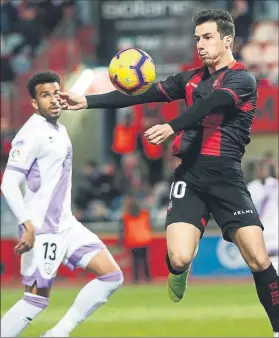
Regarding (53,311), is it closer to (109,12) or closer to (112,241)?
(112,241)

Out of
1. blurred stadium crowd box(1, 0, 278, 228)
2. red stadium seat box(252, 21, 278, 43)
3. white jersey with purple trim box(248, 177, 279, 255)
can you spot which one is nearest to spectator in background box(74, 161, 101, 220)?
blurred stadium crowd box(1, 0, 278, 228)

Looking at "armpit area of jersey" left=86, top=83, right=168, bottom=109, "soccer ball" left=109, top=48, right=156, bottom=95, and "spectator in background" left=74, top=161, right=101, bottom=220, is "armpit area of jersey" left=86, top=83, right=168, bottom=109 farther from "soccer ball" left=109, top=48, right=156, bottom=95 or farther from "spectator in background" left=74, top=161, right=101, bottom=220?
"spectator in background" left=74, top=161, right=101, bottom=220

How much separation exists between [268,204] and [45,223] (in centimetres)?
438

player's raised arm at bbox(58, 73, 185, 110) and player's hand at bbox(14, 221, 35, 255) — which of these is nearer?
player's raised arm at bbox(58, 73, 185, 110)

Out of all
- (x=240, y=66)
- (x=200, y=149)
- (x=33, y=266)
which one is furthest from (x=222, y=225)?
(x=33, y=266)

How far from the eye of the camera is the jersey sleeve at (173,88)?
7.23 meters

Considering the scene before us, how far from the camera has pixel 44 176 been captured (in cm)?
782

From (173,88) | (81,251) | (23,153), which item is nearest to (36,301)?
(81,251)

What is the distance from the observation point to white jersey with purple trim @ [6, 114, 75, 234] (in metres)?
7.76

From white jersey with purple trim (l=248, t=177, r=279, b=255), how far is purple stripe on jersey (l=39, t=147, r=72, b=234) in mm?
3921

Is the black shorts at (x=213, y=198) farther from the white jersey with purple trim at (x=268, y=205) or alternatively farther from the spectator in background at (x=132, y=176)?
the spectator in background at (x=132, y=176)

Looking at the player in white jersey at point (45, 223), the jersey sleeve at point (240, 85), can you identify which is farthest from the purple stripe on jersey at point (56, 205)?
the jersey sleeve at point (240, 85)

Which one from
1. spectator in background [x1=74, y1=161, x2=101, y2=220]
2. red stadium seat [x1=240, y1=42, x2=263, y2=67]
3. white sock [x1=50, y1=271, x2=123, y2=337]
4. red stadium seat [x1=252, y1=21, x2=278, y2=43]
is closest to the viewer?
white sock [x1=50, y1=271, x2=123, y2=337]

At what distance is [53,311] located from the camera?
1265 centimetres
